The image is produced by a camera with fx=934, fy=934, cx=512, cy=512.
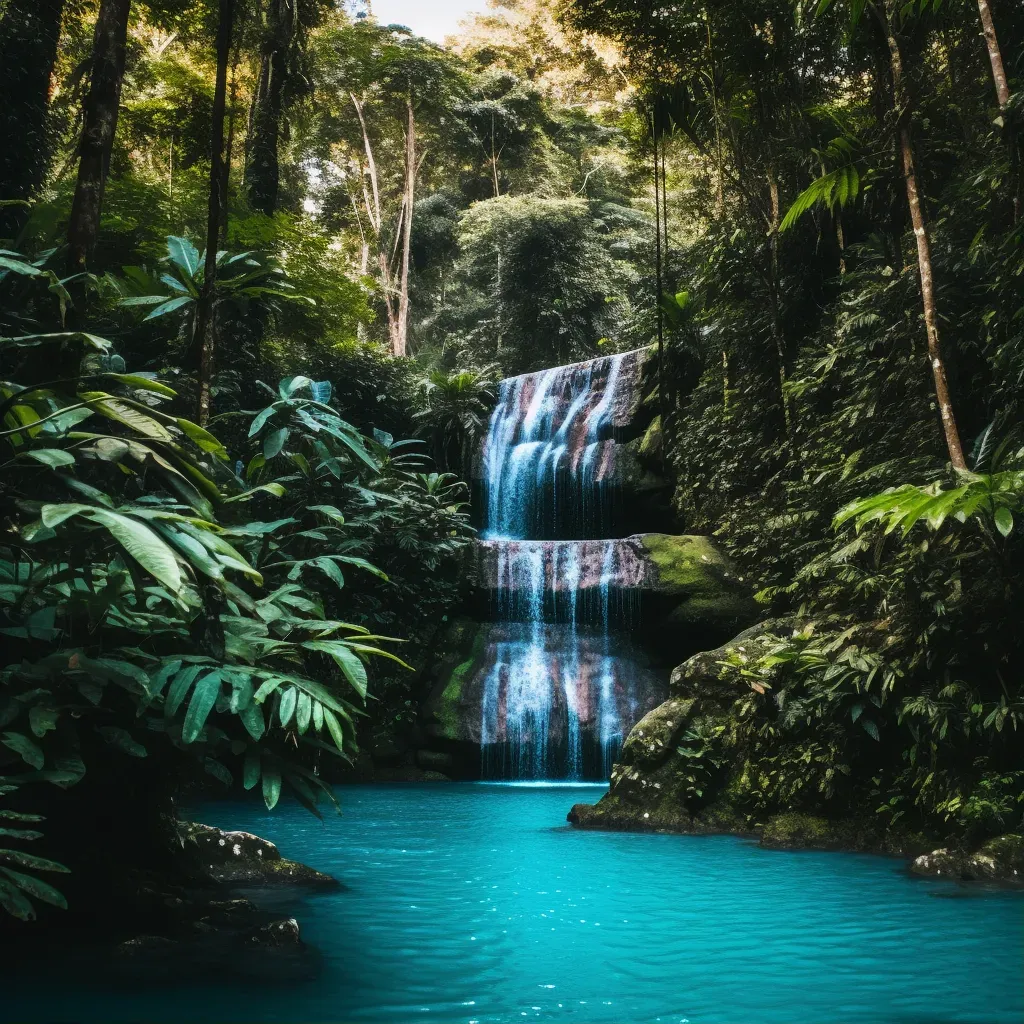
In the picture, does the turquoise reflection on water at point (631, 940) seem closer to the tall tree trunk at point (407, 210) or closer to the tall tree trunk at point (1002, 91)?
the tall tree trunk at point (1002, 91)

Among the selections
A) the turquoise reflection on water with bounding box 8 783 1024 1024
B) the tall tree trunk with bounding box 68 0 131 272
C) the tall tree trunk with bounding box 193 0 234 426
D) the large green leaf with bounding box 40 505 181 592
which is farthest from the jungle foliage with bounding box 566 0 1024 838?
the tall tree trunk with bounding box 68 0 131 272

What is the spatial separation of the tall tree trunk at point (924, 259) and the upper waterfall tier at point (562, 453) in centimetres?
775

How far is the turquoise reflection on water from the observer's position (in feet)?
10.3

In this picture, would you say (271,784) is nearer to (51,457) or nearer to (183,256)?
(51,457)

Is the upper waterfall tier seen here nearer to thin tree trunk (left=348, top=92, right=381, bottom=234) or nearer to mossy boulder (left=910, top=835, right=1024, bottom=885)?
mossy boulder (left=910, top=835, right=1024, bottom=885)

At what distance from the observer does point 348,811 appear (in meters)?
8.75

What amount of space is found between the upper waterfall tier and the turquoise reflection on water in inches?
327

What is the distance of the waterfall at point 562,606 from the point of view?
1130 centimetres

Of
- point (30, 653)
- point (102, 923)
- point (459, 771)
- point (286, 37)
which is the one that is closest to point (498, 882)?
point (102, 923)

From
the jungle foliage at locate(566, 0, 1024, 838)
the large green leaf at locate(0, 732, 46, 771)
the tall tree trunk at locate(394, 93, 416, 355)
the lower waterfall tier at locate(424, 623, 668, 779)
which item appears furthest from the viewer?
the tall tree trunk at locate(394, 93, 416, 355)

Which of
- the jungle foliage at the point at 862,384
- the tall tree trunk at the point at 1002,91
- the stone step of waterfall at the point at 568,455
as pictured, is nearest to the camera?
the tall tree trunk at the point at 1002,91

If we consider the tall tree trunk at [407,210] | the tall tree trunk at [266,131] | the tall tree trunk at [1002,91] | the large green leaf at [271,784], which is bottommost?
the large green leaf at [271,784]

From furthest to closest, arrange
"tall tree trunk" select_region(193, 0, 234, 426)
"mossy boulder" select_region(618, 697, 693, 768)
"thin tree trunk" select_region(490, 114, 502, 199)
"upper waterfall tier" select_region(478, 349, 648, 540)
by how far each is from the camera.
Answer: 1. "thin tree trunk" select_region(490, 114, 502, 199)
2. "upper waterfall tier" select_region(478, 349, 648, 540)
3. "mossy boulder" select_region(618, 697, 693, 768)
4. "tall tree trunk" select_region(193, 0, 234, 426)

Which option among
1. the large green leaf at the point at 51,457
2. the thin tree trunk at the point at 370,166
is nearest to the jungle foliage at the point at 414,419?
the large green leaf at the point at 51,457
